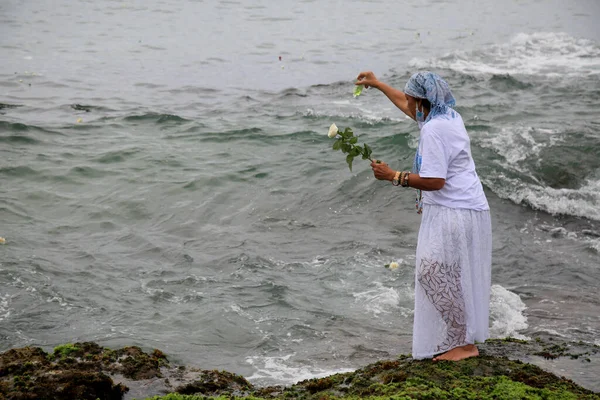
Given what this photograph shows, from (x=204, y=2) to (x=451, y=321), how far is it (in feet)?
82.8

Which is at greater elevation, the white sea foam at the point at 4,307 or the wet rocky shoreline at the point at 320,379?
the wet rocky shoreline at the point at 320,379

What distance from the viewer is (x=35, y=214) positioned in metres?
10.2

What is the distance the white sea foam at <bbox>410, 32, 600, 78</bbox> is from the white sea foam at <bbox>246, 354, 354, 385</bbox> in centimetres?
1401

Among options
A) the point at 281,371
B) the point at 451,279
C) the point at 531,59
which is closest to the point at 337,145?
the point at 451,279

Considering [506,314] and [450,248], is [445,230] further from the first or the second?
[506,314]

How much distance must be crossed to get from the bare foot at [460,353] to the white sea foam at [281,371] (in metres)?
0.95

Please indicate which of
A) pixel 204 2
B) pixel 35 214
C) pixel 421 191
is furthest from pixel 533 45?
pixel 421 191

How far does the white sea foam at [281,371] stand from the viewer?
5872 mm

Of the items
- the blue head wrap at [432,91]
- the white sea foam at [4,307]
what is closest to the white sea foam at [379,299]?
the blue head wrap at [432,91]

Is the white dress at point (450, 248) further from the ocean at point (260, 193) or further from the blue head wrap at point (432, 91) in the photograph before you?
the ocean at point (260, 193)

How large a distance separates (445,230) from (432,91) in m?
0.93

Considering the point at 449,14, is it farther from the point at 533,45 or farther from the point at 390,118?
the point at 390,118

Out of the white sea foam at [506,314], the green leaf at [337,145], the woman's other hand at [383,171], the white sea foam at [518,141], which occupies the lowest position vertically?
the white sea foam at [506,314]

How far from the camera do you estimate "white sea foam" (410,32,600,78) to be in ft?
62.7
